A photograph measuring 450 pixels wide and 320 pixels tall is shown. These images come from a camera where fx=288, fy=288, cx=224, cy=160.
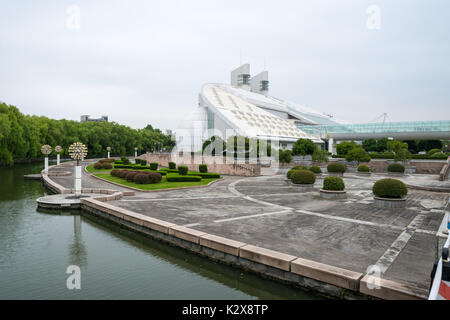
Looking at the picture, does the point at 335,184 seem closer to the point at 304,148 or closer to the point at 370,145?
the point at 304,148

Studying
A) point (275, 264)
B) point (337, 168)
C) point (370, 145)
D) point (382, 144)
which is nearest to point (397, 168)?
point (337, 168)

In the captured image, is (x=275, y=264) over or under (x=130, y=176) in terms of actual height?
under

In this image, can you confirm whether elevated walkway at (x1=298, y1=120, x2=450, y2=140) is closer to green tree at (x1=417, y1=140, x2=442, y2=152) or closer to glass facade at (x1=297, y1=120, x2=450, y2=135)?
glass facade at (x1=297, y1=120, x2=450, y2=135)

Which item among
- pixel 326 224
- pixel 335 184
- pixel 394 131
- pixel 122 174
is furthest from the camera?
pixel 394 131

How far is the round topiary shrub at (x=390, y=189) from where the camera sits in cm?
1152

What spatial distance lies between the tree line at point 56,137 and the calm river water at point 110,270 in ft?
97.2

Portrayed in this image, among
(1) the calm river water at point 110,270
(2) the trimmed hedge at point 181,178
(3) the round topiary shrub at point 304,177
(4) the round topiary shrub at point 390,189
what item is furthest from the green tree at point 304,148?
(1) the calm river water at point 110,270

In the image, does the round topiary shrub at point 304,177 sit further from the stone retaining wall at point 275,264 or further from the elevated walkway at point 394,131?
the elevated walkway at point 394,131

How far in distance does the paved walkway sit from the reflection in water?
2.20 m

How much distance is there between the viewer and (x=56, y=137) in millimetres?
48969

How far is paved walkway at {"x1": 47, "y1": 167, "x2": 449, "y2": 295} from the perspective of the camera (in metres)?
5.96

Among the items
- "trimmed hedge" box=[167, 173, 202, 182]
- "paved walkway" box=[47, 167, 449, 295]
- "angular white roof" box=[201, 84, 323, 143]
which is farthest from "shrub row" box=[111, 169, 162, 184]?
"angular white roof" box=[201, 84, 323, 143]

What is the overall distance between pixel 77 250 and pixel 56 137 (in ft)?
159
